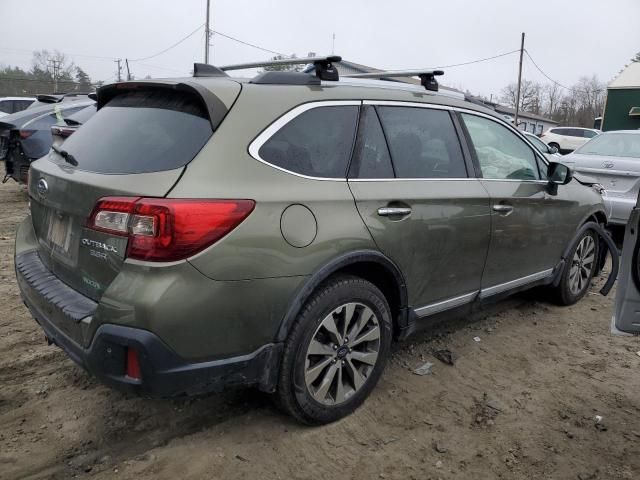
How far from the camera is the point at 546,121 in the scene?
60.7m

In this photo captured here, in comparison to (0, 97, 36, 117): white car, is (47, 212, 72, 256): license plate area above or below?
below

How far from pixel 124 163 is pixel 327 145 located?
38.7 inches

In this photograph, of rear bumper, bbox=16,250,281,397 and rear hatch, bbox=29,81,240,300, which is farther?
rear hatch, bbox=29,81,240,300

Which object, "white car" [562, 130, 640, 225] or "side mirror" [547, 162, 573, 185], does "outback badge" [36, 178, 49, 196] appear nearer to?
"side mirror" [547, 162, 573, 185]

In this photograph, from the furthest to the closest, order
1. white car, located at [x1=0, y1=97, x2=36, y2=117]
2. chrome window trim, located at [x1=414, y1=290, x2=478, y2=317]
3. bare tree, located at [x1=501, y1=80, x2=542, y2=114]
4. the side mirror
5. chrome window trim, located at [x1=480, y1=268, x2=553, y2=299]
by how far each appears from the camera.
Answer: bare tree, located at [x1=501, y1=80, x2=542, y2=114], white car, located at [x1=0, y1=97, x2=36, y2=117], the side mirror, chrome window trim, located at [x1=480, y1=268, x2=553, y2=299], chrome window trim, located at [x1=414, y1=290, x2=478, y2=317]

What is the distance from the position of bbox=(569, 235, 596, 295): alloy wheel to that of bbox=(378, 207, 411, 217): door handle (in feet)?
8.12

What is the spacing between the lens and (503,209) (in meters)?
3.52

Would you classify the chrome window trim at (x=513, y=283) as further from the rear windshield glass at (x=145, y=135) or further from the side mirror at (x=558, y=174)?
the rear windshield glass at (x=145, y=135)

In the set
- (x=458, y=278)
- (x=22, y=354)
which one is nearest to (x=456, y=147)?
(x=458, y=278)

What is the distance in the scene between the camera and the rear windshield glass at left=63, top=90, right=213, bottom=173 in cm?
228

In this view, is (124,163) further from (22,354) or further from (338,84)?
(22,354)

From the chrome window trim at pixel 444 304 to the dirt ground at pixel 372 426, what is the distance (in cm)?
47

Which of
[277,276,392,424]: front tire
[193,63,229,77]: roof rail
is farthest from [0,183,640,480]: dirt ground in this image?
[193,63,229,77]: roof rail

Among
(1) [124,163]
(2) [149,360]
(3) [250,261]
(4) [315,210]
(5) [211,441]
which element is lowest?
(5) [211,441]
